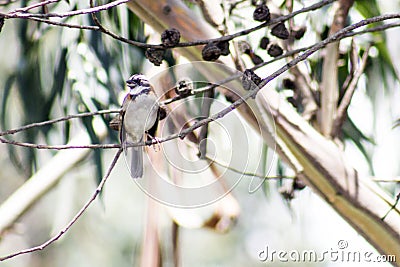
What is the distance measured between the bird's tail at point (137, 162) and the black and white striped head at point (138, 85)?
72 millimetres

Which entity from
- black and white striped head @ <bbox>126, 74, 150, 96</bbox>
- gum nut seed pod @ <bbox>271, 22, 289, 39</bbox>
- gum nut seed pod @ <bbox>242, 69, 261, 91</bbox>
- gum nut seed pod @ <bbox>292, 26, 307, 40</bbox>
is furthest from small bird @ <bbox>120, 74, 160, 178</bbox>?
gum nut seed pod @ <bbox>292, 26, 307, 40</bbox>

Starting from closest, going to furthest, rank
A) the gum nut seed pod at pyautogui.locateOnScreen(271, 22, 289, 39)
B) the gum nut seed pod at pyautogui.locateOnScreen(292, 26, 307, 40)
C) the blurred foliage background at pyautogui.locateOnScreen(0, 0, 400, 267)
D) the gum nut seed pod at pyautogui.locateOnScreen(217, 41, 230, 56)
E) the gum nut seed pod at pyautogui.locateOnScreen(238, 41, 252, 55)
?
the gum nut seed pod at pyautogui.locateOnScreen(217, 41, 230, 56) → the gum nut seed pod at pyautogui.locateOnScreen(271, 22, 289, 39) → the gum nut seed pod at pyautogui.locateOnScreen(238, 41, 252, 55) → the gum nut seed pod at pyautogui.locateOnScreen(292, 26, 307, 40) → the blurred foliage background at pyautogui.locateOnScreen(0, 0, 400, 267)

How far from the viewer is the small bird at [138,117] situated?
96cm

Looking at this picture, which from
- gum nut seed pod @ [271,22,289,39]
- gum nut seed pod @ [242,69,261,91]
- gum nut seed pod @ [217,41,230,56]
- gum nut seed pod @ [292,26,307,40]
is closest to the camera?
gum nut seed pod @ [242,69,261,91]

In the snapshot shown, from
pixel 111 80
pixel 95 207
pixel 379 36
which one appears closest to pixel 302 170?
pixel 379 36

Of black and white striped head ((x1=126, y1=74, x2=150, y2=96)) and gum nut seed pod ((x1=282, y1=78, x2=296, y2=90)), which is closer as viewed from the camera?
black and white striped head ((x1=126, y1=74, x2=150, y2=96))

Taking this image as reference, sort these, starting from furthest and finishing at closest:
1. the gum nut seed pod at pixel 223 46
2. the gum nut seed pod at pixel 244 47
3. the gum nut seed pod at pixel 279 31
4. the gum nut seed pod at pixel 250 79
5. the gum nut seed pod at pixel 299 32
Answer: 1. the gum nut seed pod at pixel 299 32
2. the gum nut seed pod at pixel 244 47
3. the gum nut seed pod at pixel 279 31
4. the gum nut seed pod at pixel 223 46
5. the gum nut seed pod at pixel 250 79

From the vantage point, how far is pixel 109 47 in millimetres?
1925

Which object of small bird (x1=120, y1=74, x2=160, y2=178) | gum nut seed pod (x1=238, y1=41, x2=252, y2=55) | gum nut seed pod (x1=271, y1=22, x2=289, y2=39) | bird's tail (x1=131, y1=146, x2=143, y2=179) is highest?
gum nut seed pod (x1=238, y1=41, x2=252, y2=55)

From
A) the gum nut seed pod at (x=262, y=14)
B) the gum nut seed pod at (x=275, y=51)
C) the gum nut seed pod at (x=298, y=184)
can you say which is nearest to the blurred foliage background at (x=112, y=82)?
the gum nut seed pod at (x=298, y=184)

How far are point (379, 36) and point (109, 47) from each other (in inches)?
25.9

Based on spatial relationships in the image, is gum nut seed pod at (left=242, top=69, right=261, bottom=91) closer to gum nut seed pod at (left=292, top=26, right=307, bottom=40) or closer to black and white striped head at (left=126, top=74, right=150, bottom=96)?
black and white striped head at (left=126, top=74, right=150, bottom=96)

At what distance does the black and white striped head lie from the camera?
3.23ft

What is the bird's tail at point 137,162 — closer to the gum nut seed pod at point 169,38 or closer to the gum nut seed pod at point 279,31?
the gum nut seed pod at point 169,38
